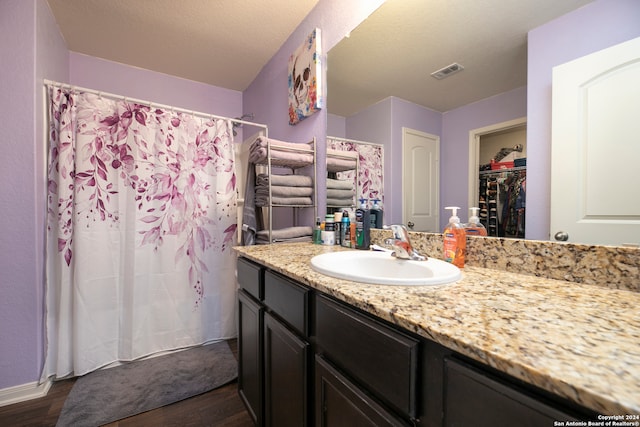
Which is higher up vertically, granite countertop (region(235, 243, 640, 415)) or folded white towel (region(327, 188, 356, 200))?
folded white towel (region(327, 188, 356, 200))

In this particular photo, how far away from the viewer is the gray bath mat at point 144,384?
4.24 ft

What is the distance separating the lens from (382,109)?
1.17 metres

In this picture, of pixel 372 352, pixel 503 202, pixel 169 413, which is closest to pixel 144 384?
pixel 169 413

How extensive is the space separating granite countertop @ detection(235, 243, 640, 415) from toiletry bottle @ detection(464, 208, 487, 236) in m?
0.16

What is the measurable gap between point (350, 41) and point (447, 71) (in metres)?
0.59

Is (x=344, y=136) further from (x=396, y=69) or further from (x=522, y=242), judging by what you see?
(x=522, y=242)

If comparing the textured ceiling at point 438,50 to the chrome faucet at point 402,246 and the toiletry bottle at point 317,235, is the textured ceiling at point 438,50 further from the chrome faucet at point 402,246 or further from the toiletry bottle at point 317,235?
the toiletry bottle at point 317,235

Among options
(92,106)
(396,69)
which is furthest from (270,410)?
(92,106)

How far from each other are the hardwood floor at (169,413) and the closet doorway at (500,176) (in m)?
1.39

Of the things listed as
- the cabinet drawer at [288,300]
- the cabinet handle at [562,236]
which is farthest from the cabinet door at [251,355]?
the cabinet handle at [562,236]

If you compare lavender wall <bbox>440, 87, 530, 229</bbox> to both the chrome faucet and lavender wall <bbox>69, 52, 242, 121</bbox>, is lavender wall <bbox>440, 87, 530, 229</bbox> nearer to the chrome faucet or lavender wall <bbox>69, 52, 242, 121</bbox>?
the chrome faucet

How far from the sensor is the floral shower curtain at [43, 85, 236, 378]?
5.01ft

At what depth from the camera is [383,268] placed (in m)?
0.96

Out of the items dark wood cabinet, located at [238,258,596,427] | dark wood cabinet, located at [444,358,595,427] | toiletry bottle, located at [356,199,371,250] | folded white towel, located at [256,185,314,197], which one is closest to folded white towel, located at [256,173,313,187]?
folded white towel, located at [256,185,314,197]
